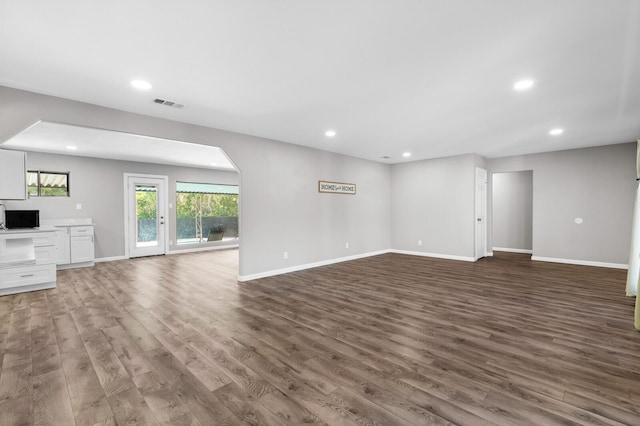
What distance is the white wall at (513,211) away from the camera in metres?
7.96

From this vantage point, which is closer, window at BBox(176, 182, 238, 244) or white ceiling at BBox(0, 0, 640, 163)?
white ceiling at BBox(0, 0, 640, 163)

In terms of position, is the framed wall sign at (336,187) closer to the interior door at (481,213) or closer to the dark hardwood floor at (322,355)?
the dark hardwood floor at (322,355)

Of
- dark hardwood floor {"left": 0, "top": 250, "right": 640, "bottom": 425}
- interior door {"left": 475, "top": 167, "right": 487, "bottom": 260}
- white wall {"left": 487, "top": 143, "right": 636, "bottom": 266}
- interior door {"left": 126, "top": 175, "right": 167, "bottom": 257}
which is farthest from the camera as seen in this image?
interior door {"left": 126, "top": 175, "right": 167, "bottom": 257}

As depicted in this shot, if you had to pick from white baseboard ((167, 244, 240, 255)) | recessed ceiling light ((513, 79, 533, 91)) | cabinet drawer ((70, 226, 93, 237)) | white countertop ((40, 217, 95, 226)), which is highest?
recessed ceiling light ((513, 79, 533, 91))

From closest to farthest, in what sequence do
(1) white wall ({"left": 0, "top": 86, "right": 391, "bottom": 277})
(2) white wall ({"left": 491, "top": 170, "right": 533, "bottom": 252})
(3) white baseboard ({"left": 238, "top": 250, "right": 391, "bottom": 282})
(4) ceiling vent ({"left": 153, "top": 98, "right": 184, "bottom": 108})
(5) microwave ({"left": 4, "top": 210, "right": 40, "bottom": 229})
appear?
(1) white wall ({"left": 0, "top": 86, "right": 391, "bottom": 277}) → (4) ceiling vent ({"left": 153, "top": 98, "right": 184, "bottom": 108}) → (5) microwave ({"left": 4, "top": 210, "right": 40, "bottom": 229}) → (3) white baseboard ({"left": 238, "top": 250, "right": 391, "bottom": 282}) → (2) white wall ({"left": 491, "top": 170, "right": 533, "bottom": 252})

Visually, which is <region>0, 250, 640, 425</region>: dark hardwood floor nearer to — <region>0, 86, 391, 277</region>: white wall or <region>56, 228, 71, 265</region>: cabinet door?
<region>0, 86, 391, 277</region>: white wall

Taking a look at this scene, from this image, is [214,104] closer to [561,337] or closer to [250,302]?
[250,302]

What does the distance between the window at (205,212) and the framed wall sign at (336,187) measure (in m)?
4.50

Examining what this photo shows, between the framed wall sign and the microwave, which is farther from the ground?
the framed wall sign

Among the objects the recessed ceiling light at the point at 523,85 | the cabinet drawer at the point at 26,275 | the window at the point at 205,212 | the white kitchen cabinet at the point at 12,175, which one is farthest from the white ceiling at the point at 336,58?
the window at the point at 205,212

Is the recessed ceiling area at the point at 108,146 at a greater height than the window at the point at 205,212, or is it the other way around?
the recessed ceiling area at the point at 108,146

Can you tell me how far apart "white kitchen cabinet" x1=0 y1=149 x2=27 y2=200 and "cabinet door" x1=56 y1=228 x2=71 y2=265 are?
212cm

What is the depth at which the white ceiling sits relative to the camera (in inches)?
73.9

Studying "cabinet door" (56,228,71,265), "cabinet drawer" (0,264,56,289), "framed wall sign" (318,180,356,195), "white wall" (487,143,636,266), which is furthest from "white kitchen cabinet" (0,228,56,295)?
"white wall" (487,143,636,266)
